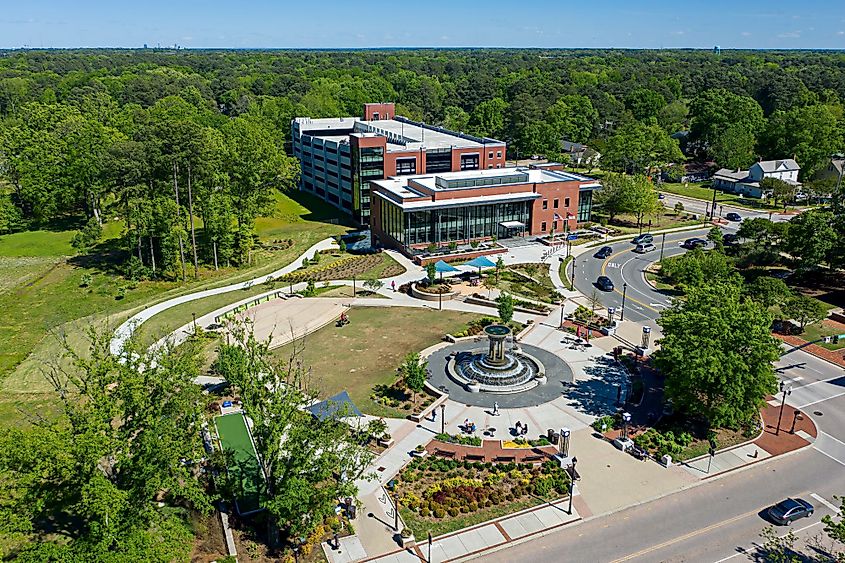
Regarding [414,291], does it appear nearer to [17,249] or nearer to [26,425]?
[26,425]

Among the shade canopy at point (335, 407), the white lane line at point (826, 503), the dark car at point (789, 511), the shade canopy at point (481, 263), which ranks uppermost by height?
the shade canopy at point (481, 263)

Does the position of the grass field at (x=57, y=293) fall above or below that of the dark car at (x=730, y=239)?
below

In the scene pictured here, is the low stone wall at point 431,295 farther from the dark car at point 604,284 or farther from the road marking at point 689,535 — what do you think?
the road marking at point 689,535

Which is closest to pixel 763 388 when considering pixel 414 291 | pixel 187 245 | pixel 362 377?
pixel 362 377

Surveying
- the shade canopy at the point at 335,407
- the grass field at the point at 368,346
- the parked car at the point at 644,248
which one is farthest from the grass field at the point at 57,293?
the parked car at the point at 644,248

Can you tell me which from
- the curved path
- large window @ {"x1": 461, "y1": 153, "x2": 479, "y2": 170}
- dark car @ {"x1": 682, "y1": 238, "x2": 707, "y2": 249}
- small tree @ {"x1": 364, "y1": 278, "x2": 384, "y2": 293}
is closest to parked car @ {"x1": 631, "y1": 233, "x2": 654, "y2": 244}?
dark car @ {"x1": 682, "y1": 238, "x2": 707, "y2": 249}

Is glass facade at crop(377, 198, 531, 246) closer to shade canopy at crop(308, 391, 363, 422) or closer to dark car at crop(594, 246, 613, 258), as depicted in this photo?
dark car at crop(594, 246, 613, 258)

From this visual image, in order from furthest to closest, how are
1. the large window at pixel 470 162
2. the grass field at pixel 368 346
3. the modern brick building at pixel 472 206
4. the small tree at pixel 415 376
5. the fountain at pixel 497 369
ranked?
1. the large window at pixel 470 162
2. the modern brick building at pixel 472 206
3. the grass field at pixel 368 346
4. the fountain at pixel 497 369
5. the small tree at pixel 415 376
